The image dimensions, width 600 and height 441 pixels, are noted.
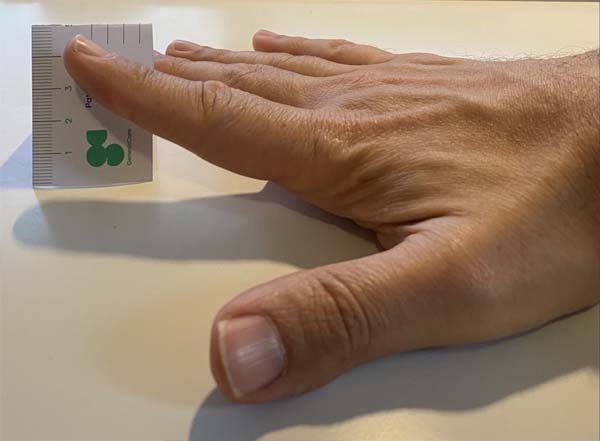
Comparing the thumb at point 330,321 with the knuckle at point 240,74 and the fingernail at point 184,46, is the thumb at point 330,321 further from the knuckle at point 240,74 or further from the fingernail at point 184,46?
the fingernail at point 184,46

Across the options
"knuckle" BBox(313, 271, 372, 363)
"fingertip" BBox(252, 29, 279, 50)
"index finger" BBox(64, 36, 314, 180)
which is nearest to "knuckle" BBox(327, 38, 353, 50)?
"fingertip" BBox(252, 29, 279, 50)

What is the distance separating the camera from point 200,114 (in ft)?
2.35

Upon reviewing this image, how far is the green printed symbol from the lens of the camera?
782mm

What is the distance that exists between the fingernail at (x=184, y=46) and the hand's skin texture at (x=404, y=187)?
168 millimetres

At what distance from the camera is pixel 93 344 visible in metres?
0.63

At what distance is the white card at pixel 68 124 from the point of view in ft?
2.53

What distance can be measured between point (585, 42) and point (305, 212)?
72cm

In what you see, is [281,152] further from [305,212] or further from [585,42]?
[585,42]

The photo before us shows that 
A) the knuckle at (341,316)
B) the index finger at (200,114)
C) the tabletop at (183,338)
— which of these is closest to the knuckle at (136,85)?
the index finger at (200,114)

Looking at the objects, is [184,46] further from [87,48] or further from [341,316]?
[341,316]

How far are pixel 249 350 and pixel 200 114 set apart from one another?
1.03ft

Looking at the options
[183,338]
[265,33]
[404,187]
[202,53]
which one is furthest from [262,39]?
[183,338]

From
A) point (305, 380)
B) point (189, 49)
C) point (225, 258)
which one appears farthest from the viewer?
point (189, 49)

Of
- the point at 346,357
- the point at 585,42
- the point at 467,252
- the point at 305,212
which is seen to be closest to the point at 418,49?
the point at 585,42
